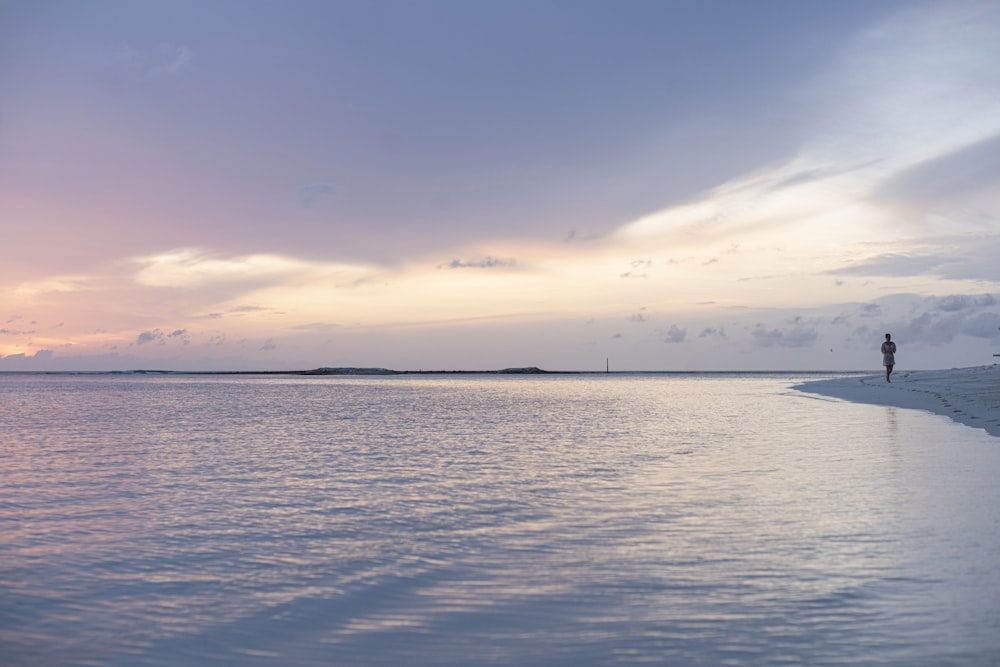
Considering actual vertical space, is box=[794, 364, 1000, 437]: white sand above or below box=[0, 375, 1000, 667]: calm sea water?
above

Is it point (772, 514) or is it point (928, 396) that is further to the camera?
point (928, 396)

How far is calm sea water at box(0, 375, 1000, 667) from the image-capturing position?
14.6 feet

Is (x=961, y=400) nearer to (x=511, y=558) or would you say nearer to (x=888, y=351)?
(x=888, y=351)

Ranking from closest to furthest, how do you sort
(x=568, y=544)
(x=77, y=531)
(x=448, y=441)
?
1. (x=568, y=544)
2. (x=77, y=531)
3. (x=448, y=441)

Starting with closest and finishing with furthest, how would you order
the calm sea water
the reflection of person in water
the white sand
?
the calm sea water → the white sand → the reflection of person in water

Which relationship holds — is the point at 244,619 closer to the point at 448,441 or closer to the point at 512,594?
the point at 512,594

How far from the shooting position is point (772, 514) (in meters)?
8.01

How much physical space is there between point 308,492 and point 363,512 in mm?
1707

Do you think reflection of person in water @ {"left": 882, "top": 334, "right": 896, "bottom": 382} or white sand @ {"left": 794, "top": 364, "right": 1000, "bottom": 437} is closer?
white sand @ {"left": 794, "top": 364, "right": 1000, "bottom": 437}

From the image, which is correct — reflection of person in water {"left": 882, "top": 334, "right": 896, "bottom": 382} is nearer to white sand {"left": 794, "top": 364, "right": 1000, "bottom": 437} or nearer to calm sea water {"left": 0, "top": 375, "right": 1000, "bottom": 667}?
white sand {"left": 794, "top": 364, "right": 1000, "bottom": 437}

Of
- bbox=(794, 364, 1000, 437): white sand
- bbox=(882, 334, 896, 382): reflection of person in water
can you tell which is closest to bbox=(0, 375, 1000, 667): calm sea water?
bbox=(794, 364, 1000, 437): white sand

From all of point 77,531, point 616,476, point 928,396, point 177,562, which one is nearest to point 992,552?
point 616,476

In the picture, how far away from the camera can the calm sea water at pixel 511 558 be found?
14.6ft

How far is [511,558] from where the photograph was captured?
21.1ft
